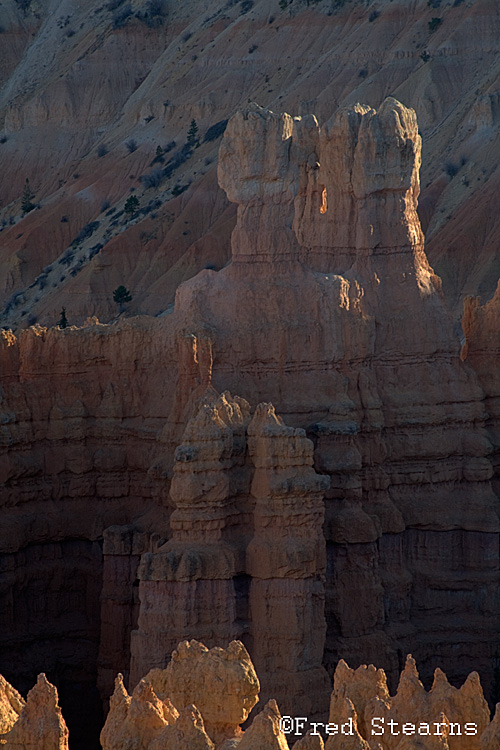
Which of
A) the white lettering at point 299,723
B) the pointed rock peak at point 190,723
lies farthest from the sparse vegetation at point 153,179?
the pointed rock peak at point 190,723

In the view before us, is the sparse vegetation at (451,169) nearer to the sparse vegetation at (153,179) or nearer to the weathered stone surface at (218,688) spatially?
the sparse vegetation at (153,179)

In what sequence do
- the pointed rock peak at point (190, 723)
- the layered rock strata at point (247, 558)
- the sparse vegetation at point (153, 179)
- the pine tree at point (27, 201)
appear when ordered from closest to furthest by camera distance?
the pointed rock peak at point (190, 723) → the layered rock strata at point (247, 558) → the sparse vegetation at point (153, 179) → the pine tree at point (27, 201)

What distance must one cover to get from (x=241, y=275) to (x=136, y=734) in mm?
16813

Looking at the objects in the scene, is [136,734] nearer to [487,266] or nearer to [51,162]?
[487,266]

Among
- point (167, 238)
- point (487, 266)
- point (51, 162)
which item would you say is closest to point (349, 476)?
point (487, 266)

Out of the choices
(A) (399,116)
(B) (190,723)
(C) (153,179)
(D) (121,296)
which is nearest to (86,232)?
(C) (153,179)

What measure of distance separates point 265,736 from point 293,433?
42.5ft

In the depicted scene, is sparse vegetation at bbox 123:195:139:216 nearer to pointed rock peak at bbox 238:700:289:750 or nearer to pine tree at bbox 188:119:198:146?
pine tree at bbox 188:119:198:146

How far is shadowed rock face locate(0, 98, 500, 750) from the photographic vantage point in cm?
4100

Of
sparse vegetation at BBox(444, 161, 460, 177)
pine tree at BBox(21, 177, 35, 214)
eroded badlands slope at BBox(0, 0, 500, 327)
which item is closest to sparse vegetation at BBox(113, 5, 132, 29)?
eroded badlands slope at BBox(0, 0, 500, 327)

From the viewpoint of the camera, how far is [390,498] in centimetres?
4619

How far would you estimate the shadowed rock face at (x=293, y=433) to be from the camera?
41.0 metres

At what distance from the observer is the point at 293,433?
1622 inches

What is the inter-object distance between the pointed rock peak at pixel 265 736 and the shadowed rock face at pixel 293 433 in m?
11.6
